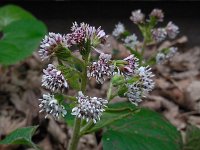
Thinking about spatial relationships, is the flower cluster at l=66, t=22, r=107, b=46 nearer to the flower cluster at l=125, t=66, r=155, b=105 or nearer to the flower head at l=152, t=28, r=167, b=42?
the flower cluster at l=125, t=66, r=155, b=105

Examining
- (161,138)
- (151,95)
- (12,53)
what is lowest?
(161,138)

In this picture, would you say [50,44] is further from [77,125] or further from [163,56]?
[163,56]

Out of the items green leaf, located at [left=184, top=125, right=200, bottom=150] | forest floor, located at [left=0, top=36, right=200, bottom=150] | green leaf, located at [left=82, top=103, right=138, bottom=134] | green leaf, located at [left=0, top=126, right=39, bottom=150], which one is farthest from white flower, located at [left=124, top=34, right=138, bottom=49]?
green leaf, located at [left=0, top=126, right=39, bottom=150]

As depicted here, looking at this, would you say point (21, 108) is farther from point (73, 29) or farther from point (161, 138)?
point (73, 29)

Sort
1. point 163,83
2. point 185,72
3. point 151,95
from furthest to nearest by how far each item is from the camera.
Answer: point 185,72 < point 163,83 < point 151,95

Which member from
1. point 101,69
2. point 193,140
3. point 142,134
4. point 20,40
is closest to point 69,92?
point 20,40

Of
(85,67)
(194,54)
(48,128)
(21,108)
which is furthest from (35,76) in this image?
(85,67)
